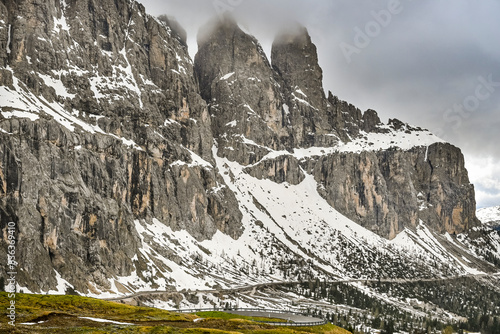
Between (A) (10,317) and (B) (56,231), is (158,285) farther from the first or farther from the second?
(A) (10,317)

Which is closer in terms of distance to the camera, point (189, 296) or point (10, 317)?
point (10, 317)

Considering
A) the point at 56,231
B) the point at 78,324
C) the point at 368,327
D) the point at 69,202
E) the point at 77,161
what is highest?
the point at 77,161

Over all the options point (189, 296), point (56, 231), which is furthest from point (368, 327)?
point (56, 231)

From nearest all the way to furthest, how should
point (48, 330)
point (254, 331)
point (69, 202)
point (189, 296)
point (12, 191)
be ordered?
point (48, 330) → point (254, 331) → point (12, 191) → point (69, 202) → point (189, 296)

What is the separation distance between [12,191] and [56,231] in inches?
804

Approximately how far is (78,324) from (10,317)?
29.5 ft

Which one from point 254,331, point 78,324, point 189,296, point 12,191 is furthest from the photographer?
point 189,296

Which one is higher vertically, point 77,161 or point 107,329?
point 77,161

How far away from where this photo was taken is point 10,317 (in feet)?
209

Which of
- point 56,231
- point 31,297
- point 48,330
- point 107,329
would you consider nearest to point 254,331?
point 107,329

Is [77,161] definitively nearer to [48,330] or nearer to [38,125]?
[38,125]

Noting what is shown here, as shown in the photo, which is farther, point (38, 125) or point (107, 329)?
point (38, 125)

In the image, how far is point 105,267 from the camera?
186250 mm

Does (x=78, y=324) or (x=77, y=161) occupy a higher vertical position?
(x=77, y=161)
